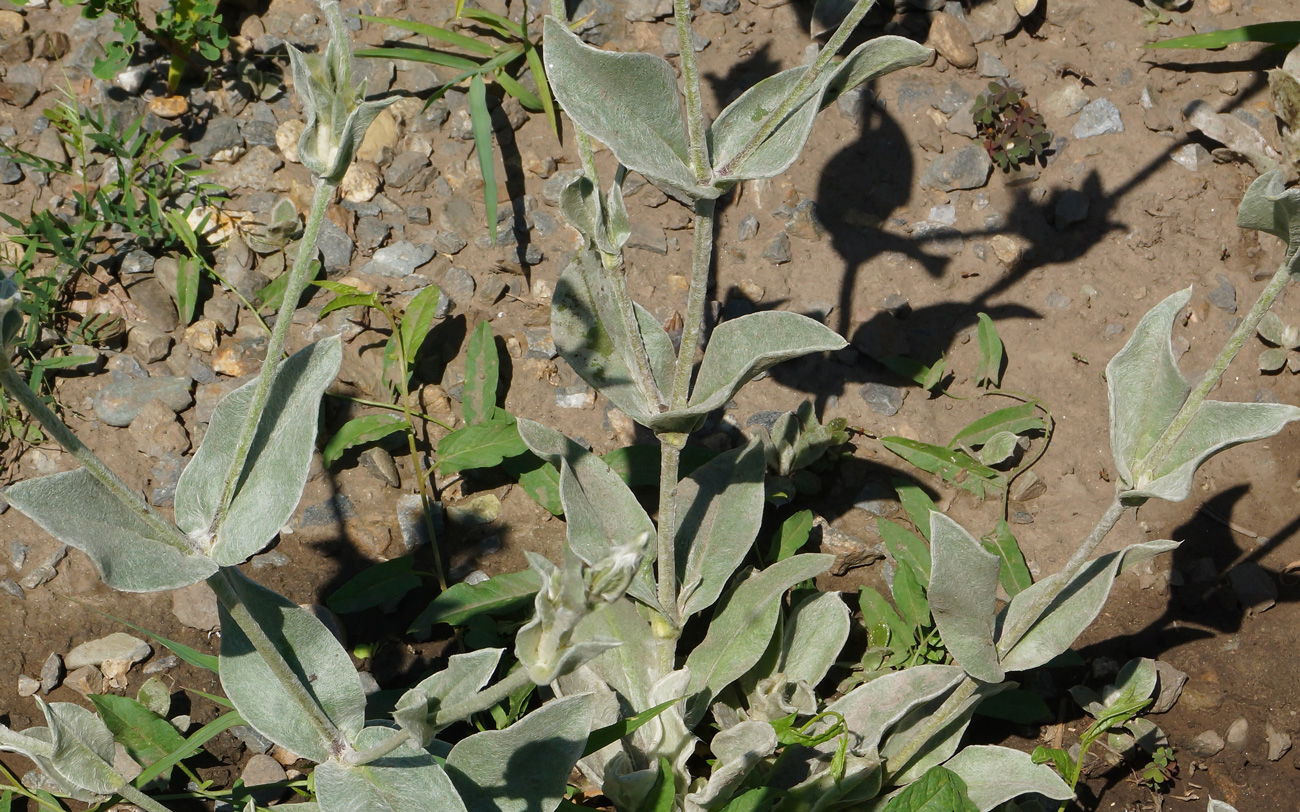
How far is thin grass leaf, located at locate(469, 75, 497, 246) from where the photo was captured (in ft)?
12.9

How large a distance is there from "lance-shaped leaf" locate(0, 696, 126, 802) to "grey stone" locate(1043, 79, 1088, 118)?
14.2 ft

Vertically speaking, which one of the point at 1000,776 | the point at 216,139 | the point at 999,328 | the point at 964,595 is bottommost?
the point at 1000,776

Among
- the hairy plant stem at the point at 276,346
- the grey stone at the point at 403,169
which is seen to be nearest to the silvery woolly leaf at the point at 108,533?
the hairy plant stem at the point at 276,346

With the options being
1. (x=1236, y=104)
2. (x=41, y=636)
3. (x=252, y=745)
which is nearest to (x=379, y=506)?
(x=252, y=745)

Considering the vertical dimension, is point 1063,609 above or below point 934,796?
above

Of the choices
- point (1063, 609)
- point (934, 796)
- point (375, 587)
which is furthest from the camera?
point (375, 587)

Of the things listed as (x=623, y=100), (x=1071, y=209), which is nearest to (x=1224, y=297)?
(x=1071, y=209)

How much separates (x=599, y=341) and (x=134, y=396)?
196cm

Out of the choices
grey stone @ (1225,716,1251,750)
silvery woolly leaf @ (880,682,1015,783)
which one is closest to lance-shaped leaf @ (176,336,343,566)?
silvery woolly leaf @ (880,682,1015,783)

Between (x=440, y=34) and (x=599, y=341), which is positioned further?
(x=440, y=34)

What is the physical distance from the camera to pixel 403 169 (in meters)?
4.32

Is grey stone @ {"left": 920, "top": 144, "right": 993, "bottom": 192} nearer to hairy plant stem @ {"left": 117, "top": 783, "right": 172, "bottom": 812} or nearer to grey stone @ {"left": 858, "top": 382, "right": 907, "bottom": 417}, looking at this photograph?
grey stone @ {"left": 858, "top": 382, "right": 907, "bottom": 417}

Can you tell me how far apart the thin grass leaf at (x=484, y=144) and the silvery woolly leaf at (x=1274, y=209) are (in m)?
2.60

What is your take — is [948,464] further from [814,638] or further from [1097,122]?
[1097,122]
